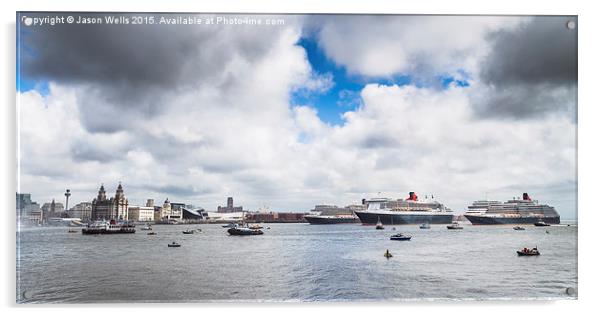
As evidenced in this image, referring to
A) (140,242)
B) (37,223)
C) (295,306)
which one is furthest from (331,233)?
(37,223)

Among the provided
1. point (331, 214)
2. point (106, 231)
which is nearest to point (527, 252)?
point (331, 214)

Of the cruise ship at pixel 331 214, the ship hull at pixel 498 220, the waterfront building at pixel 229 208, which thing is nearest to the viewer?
the waterfront building at pixel 229 208

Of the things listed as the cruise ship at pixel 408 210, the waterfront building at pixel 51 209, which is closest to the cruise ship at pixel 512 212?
the cruise ship at pixel 408 210

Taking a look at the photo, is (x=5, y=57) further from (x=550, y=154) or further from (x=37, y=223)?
(x=550, y=154)

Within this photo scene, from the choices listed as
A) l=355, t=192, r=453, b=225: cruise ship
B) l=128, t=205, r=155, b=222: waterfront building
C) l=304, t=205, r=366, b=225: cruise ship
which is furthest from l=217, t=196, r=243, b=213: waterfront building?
l=355, t=192, r=453, b=225: cruise ship

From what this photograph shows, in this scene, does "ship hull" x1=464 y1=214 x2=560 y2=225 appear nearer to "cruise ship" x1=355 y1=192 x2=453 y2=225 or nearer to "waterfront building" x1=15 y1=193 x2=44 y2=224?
"cruise ship" x1=355 y1=192 x2=453 y2=225

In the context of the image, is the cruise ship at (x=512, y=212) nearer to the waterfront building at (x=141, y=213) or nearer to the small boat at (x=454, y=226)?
the small boat at (x=454, y=226)
